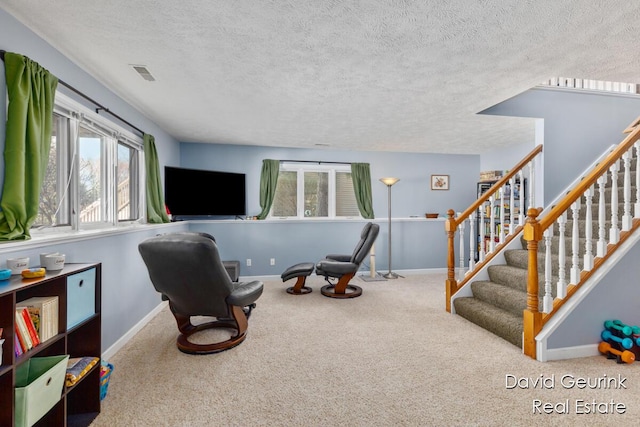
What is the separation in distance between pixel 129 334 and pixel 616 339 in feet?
13.4

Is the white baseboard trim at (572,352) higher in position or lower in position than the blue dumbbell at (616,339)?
lower

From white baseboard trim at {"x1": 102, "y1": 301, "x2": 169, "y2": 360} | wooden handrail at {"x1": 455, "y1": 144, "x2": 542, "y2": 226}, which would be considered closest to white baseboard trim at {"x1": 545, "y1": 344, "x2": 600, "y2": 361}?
wooden handrail at {"x1": 455, "y1": 144, "x2": 542, "y2": 226}

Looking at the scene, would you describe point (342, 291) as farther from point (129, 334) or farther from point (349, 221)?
point (129, 334)

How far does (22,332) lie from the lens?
52.3 inches

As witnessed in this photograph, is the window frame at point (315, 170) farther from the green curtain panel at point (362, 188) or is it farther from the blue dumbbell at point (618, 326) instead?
the blue dumbbell at point (618, 326)

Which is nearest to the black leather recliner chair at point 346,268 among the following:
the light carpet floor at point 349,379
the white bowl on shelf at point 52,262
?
the light carpet floor at point 349,379

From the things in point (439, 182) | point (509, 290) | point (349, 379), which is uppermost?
point (439, 182)

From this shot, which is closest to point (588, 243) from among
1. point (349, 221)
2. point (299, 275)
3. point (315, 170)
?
point (299, 275)

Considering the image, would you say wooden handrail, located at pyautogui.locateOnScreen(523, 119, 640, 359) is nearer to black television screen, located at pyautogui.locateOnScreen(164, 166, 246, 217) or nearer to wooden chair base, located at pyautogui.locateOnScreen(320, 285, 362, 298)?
wooden chair base, located at pyautogui.locateOnScreen(320, 285, 362, 298)

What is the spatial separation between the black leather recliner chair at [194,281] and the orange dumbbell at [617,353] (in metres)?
2.82

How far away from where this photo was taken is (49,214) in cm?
214

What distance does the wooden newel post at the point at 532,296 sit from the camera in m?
2.40

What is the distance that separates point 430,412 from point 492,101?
291cm

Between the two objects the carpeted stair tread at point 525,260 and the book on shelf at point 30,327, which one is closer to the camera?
the book on shelf at point 30,327
